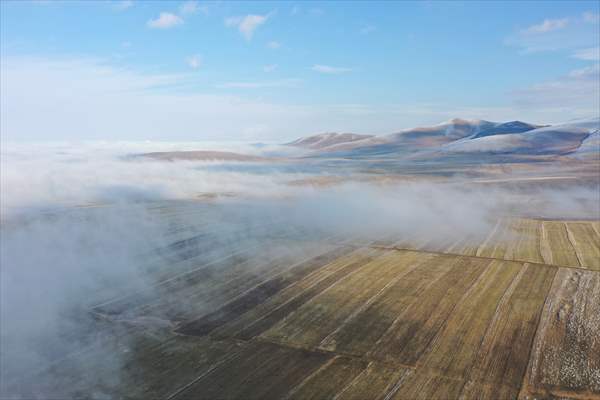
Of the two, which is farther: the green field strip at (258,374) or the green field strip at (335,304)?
the green field strip at (335,304)

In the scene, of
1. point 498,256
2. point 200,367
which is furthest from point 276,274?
point 498,256

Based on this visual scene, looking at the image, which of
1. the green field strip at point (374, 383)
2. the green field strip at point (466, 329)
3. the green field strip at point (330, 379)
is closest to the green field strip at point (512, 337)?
the green field strip at point (466, 329)

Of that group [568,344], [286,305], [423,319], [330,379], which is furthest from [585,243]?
[330,379]

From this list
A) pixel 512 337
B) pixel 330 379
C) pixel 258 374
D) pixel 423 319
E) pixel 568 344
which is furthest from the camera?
pixel 423 319

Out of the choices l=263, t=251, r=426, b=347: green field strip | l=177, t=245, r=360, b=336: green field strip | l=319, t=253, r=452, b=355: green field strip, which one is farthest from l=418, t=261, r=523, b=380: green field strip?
l=177, t=245, r=360, b=336: green field strip

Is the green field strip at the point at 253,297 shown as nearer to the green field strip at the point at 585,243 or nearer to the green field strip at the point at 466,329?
the green field strip at the point at 466,329

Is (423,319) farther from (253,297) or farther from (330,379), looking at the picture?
(253,297)

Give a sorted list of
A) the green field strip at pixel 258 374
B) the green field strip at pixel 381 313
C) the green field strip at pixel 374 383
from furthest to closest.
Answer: the green field strip at pixel 381 313, the green field strip at pixel 258 374, the green field strip at pixel 374 383

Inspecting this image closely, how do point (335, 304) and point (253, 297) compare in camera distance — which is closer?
point (335, 304)
